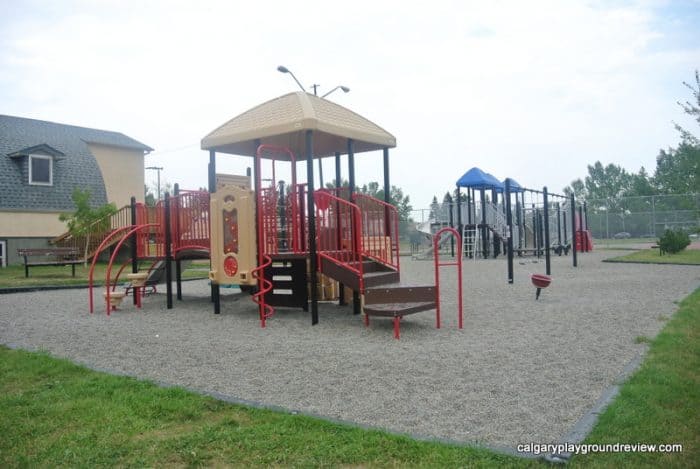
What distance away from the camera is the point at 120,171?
30.6 meters

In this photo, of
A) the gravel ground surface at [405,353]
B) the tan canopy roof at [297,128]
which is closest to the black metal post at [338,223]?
the gravel ground surface at [405,353]

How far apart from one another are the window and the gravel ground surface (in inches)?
642

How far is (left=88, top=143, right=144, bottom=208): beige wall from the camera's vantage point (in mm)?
29781

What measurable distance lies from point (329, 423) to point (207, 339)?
4084 mm

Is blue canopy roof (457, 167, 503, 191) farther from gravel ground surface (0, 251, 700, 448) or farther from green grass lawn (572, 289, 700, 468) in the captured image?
green grass lawn (572, 289, 700, 468)

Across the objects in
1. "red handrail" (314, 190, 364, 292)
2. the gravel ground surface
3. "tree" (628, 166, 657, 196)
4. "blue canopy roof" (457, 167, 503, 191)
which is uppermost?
"tree" (628, 166, 657, 196)

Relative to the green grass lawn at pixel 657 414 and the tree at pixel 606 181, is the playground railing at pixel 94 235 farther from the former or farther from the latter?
the tree at pixel 606 181

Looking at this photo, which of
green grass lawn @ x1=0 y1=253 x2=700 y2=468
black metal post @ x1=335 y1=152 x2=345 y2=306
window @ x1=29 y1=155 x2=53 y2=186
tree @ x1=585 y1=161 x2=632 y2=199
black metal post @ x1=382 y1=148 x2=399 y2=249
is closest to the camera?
green grass lawn @ x1=0 y1=253 x2=700 y2=468

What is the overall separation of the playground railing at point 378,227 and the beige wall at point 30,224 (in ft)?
66.6

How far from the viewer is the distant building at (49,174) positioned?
24.5m

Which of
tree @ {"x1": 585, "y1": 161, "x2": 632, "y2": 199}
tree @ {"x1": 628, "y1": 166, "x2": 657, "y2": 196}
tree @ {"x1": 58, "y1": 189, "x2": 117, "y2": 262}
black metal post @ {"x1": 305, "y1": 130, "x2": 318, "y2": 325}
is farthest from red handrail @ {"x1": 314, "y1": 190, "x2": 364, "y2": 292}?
tree @ {"x1": 585, "y1": 161, "x2": 632, "y2": 199}

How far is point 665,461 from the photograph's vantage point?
3.10 m

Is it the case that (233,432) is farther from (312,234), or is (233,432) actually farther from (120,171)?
(120,171)

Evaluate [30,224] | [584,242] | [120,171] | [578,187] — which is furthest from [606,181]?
[30,224]
